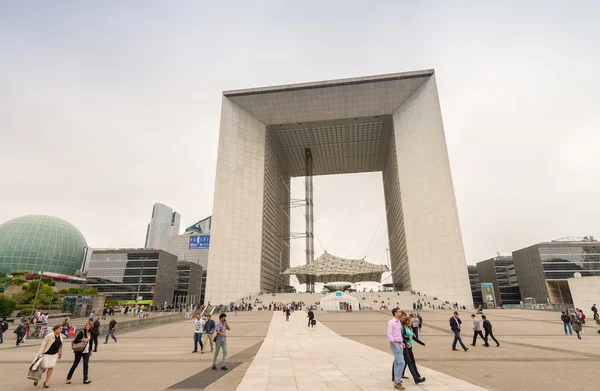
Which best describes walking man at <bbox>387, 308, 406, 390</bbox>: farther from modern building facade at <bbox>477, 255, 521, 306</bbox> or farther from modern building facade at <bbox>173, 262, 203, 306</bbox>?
modern building facade at <bbox>173, 262, 203, 306</bbox>

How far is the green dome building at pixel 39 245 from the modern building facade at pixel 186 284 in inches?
1306

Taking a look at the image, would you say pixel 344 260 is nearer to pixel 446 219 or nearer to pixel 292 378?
pixel 446 219

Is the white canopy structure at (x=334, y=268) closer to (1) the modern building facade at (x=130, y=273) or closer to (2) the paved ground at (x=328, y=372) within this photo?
(1) the modern building facade at (x=130, y=273)

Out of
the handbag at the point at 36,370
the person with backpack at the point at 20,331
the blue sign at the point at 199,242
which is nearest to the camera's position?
the handbag at the point at 36,370

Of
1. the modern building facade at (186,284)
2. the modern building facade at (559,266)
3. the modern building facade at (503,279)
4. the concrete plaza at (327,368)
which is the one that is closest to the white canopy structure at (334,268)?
the modern building facade at (559,266)

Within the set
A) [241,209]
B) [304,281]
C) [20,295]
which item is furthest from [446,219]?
[20,295]

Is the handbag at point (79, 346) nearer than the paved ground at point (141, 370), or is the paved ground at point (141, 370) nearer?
the paved ground at point (141, 370)

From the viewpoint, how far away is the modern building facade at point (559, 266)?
274 feet

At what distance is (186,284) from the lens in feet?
384

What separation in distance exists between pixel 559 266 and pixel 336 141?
70.9 m

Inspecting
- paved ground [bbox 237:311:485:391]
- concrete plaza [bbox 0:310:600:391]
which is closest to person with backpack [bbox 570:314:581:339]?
concrete plaza [bbox 0:310:600:391]

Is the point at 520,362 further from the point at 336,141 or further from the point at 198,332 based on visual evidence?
the point at 336,141

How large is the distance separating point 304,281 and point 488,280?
68.6 meters

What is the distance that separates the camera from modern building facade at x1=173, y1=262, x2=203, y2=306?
114m
